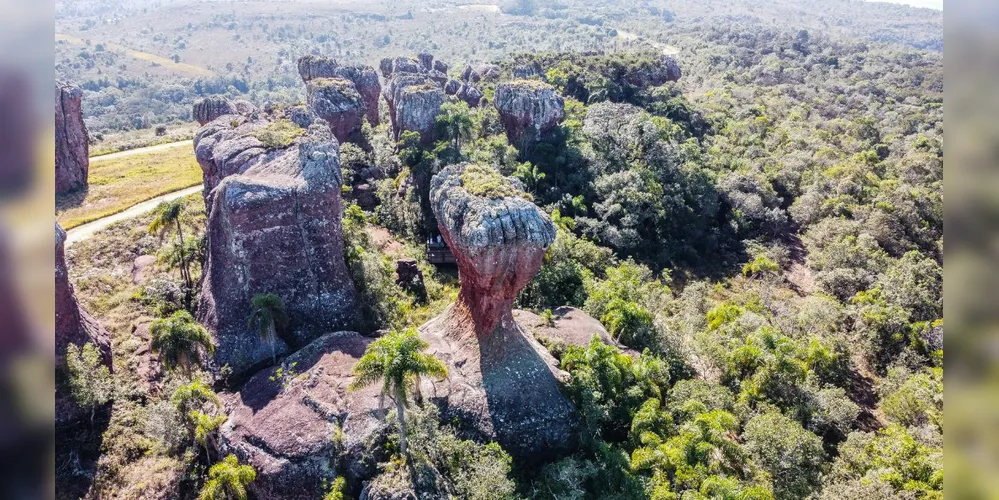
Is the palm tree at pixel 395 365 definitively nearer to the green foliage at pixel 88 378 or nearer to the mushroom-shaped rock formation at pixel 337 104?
the green foliage at pixel 88 378

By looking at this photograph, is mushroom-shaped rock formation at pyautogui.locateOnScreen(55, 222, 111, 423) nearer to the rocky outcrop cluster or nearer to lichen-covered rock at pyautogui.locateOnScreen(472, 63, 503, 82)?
the rocky outcrop cluster


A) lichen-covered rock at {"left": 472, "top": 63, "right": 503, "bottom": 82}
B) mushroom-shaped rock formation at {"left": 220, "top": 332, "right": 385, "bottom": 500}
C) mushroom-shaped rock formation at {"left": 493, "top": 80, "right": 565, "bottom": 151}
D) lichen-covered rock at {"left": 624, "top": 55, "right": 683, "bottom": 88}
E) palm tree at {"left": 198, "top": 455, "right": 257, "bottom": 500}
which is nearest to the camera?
palm tree at {"left": 198, "top": 455, "right": 257, "bottom": 500}

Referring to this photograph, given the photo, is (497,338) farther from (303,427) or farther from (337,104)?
(337,104)

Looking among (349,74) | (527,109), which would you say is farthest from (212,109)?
(527,109)

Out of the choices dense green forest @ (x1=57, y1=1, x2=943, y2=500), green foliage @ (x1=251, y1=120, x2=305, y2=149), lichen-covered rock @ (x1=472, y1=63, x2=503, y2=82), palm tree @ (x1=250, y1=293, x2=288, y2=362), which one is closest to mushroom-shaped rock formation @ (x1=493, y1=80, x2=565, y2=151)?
dense green forest @ (x1=57, y1=1, x2=943, y2=500)

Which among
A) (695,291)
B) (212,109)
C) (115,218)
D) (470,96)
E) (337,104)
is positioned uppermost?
(337,104)
